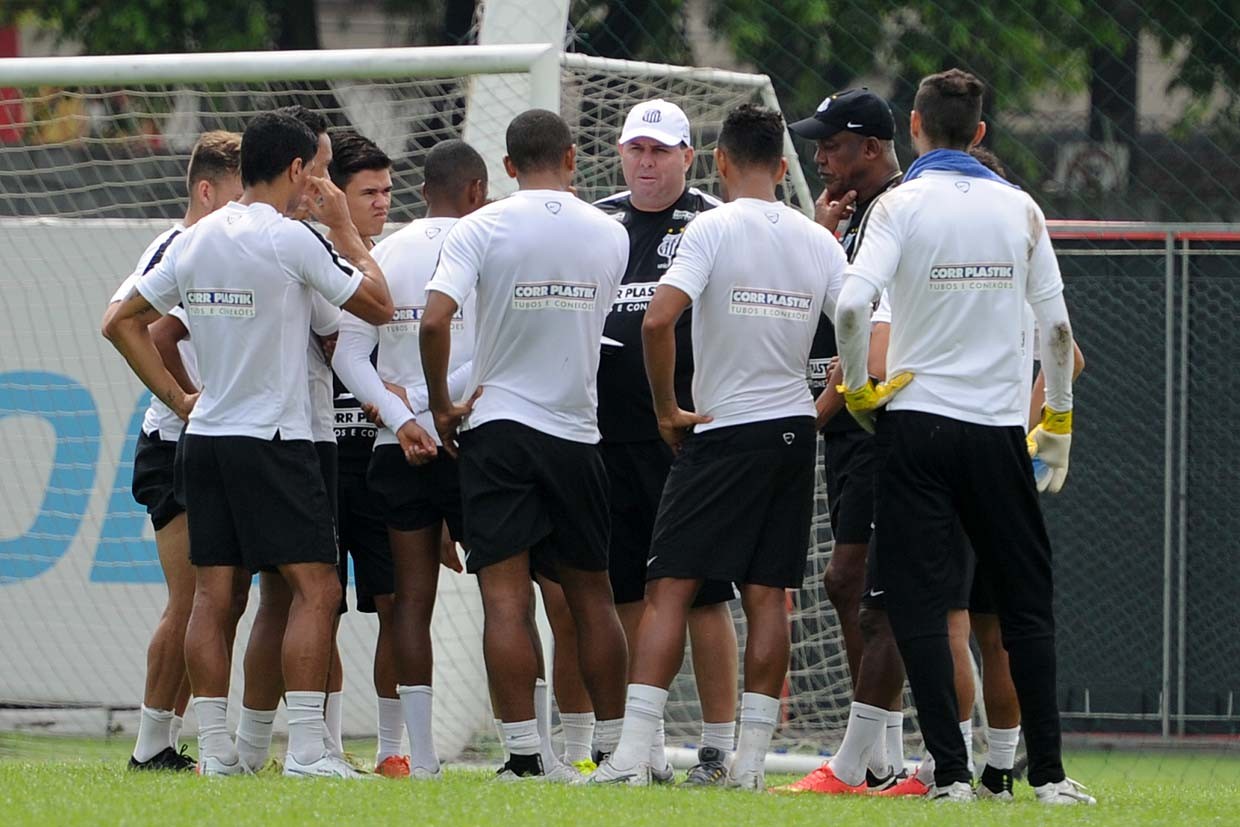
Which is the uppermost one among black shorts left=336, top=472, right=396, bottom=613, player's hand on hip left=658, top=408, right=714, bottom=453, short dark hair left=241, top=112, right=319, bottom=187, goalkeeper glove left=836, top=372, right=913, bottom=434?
short dark hair left=241, top=112, right=319, bottom=187

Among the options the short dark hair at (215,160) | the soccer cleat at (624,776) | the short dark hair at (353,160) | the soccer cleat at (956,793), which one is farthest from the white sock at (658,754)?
the short dark hair at (215,160)

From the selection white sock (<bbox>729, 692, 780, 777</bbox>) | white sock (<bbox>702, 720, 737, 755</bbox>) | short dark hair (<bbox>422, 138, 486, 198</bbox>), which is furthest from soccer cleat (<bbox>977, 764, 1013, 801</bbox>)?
short dark hair (<bbox>422, 138, 486, 198</bbox>)

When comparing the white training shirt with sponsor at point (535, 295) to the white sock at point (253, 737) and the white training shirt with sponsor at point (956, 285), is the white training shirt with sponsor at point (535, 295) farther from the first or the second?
the white sock at point (253, 737)

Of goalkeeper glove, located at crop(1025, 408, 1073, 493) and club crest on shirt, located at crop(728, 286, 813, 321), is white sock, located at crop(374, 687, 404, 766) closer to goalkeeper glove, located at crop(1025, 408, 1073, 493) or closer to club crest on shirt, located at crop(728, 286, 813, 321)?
club crest on shirt, located at crop(728, 286, 813, 321)

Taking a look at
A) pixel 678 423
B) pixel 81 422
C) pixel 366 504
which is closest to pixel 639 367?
pixel 678 423

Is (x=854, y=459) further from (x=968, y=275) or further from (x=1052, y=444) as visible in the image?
(x=968, y=275)

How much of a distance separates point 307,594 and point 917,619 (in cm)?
182

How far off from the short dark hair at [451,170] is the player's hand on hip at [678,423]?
1.16m

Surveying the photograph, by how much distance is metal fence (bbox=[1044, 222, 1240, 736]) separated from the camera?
9188 mm

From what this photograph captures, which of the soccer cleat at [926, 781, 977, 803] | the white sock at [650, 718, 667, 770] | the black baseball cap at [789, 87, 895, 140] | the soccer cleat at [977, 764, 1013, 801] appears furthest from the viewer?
the black baseball cap at [789, 87, 895, 140]

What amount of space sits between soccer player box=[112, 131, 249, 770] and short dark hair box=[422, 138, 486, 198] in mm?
661

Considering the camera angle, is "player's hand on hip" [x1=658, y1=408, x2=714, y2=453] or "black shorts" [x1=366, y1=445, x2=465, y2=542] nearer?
"player's hand on hip" [x1=658, y1=408, x2=714, y2=453]

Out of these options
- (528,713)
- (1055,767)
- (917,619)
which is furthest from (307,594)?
(1055,767)

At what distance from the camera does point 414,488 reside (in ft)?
18.5
